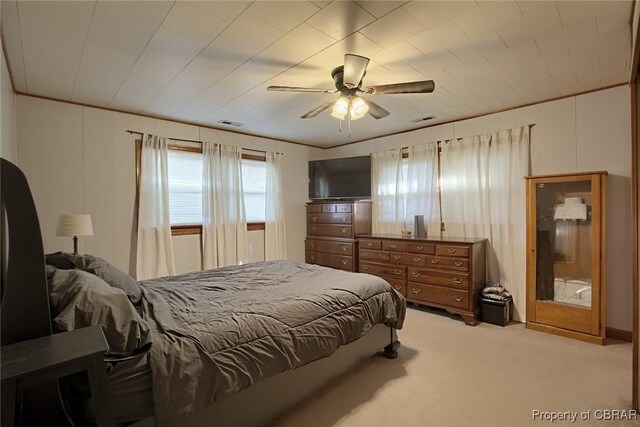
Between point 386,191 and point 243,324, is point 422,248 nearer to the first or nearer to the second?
point 386,191

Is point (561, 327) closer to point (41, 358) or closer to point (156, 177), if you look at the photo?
point (41, 358)

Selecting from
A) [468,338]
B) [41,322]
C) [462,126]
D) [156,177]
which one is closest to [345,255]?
[468,338]

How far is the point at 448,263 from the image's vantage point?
377cm

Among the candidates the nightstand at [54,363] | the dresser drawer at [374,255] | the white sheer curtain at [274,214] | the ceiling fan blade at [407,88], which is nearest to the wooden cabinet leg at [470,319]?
the dresser drawer at [374,255]

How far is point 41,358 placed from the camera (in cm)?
105

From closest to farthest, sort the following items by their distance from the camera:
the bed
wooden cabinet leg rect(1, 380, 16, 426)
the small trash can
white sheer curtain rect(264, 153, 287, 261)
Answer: wooden cabinet leg rect(1, 380, 16, 426) < the bed < the small trash can < white sheer curtain rect(264, 153, 287, 261)

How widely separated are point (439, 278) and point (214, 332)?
A: 9.98 ft

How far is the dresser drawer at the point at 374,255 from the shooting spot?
4392 millimetres

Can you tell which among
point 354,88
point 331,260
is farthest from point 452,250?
point 354,88

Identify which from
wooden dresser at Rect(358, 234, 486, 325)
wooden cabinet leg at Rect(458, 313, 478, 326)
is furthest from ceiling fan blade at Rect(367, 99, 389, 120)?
wooden cabinet leg at Rect(458, 313, 478, 326)

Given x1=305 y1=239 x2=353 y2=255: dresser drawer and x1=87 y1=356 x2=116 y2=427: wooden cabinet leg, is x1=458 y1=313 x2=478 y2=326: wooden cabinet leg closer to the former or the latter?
x1=305 y1=239 x2=353 y2=255: dresser drawer

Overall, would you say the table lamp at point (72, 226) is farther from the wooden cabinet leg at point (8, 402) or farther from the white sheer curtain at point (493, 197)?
the white sheer curtain at point (493, 197)

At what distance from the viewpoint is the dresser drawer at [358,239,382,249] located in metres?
4.48

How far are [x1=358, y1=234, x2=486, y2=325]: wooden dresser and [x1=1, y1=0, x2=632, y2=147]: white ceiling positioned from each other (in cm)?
179
